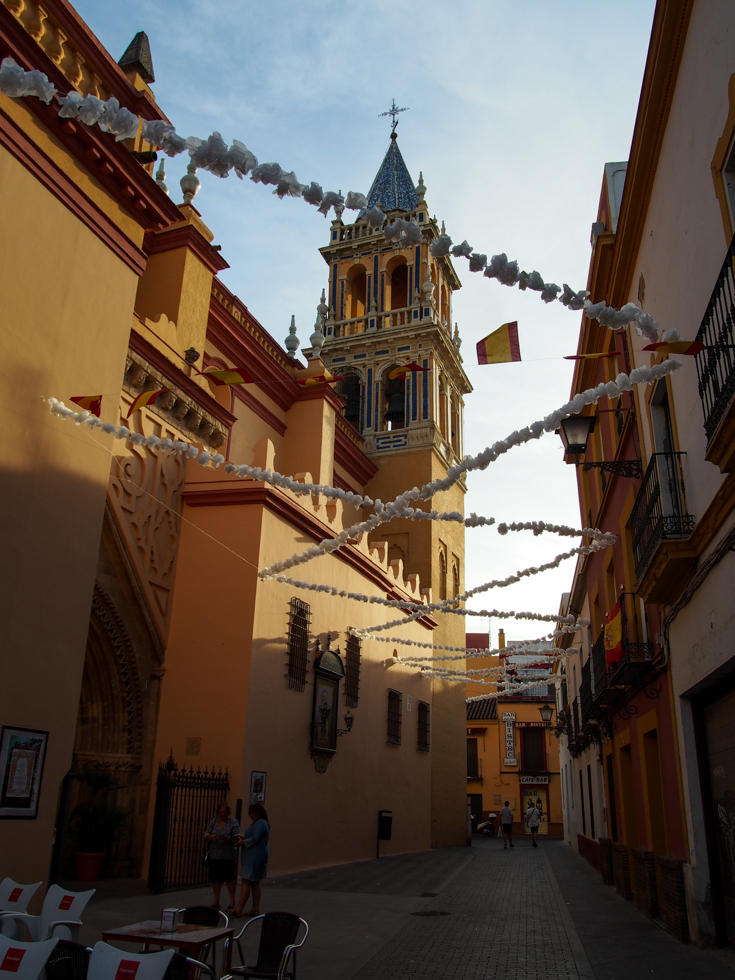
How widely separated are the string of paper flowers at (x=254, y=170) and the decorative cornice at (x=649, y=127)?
3.10 meters

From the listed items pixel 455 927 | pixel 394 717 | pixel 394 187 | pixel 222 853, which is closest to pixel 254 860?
pixel 222 853

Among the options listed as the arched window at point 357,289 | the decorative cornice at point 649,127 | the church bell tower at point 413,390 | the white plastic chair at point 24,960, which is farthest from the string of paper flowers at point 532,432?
the arched window at point 357,289

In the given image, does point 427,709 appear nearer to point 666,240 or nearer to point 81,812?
point 81,812

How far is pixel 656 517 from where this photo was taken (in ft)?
26.4

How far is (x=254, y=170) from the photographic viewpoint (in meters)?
5.30

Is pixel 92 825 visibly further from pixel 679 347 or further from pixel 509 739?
pixel 509 739

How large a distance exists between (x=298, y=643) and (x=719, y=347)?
9.80 metres

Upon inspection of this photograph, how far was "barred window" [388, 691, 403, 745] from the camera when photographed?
1900cm

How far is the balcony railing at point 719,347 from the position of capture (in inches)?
216

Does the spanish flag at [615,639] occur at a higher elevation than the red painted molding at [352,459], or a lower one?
lower

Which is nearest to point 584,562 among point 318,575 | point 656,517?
point 318,575

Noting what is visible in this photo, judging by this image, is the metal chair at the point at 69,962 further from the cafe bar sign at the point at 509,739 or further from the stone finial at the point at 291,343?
the cafe bar sign at the point at 509,739

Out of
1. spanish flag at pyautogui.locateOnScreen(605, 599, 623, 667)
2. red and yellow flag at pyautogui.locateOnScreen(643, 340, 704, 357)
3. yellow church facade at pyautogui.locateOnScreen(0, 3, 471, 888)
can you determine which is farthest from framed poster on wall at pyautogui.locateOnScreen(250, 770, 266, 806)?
red and yellow flag at pyautogui.locateOnScreen(643, 340, 704, 357)

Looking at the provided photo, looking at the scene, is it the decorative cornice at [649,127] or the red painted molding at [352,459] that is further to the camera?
the red painted molding at [352,459]
